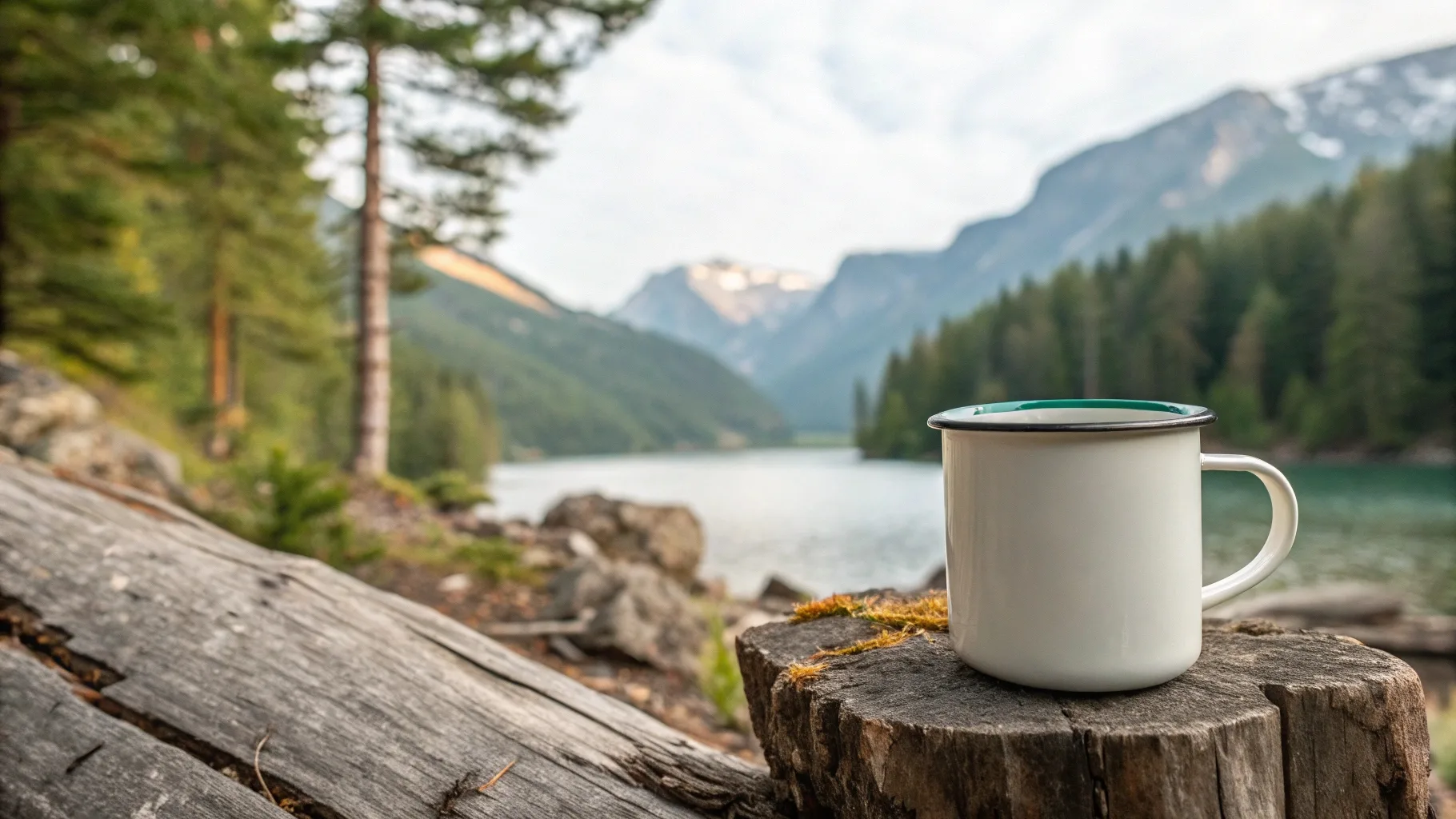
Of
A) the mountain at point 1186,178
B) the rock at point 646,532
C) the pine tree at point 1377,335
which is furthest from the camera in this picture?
the mountain at point 1186,178

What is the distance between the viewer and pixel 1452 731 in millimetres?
4223

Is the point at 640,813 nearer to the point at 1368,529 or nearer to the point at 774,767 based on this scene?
the point at 774,767

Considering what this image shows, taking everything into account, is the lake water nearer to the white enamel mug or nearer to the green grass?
the green grass

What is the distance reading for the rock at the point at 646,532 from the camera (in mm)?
8047

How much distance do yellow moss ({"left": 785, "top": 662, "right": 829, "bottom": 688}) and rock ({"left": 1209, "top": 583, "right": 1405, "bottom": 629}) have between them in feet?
25.6

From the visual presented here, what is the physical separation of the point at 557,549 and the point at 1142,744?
22.5 feet

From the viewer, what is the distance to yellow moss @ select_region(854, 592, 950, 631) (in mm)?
1366

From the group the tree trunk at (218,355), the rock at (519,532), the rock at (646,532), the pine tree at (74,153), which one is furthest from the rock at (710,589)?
the tree trunk at (218,355)

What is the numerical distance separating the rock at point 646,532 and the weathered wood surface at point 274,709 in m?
6.23

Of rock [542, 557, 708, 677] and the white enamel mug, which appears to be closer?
the white enamel mug

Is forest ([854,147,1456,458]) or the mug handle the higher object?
forest ([854,147,1456,458])

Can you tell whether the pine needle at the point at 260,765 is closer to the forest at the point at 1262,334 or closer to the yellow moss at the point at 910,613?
the yellow moss at the point at 910,613

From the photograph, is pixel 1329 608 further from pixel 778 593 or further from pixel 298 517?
pixel 298 517

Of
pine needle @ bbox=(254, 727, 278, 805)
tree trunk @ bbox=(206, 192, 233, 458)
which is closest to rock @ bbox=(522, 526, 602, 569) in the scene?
pine needle @ bbox=(254, 727, 278, 805)
